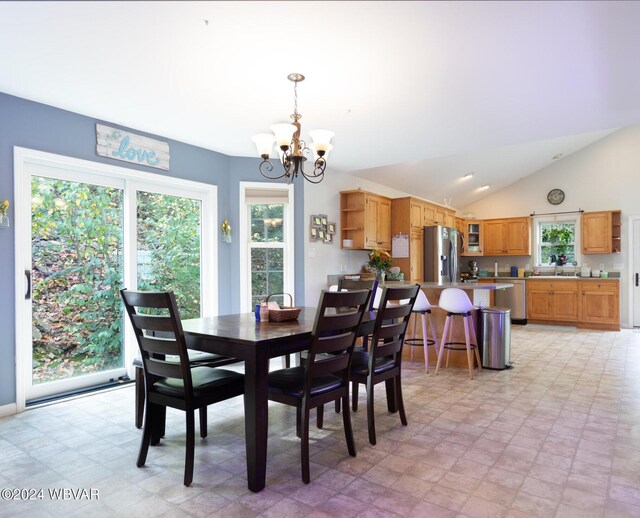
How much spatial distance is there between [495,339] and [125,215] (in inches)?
162

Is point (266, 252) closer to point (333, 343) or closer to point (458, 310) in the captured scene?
point (458, 310)

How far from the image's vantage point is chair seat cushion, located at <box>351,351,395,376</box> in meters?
2.71

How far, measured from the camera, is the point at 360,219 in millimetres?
6055

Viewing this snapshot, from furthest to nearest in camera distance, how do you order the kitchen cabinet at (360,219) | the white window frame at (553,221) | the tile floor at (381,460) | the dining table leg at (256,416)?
the white window frame at (553,221)
the kitchen cabinet at (360,219)
the dining table leg at (256,416)
the tile floor at (381,460)

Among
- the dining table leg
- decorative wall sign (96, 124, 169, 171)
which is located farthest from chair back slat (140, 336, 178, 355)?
decorative wall sign (96, 124, 169, 171)

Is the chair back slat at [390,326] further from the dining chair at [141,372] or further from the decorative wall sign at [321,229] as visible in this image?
the decorative wall sign at [321,229]

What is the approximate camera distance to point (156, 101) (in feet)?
11.1

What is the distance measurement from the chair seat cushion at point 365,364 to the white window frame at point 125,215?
2429 mm

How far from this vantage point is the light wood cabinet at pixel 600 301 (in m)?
7.32

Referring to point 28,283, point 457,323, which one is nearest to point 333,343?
point 28,283

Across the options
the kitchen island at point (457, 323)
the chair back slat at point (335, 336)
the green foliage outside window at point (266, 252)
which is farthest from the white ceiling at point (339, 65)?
the kitchen island at point (457, 323)

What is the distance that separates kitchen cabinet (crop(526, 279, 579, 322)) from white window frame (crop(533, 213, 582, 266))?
2.64 feet

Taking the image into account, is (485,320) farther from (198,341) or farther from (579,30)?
(198,341)

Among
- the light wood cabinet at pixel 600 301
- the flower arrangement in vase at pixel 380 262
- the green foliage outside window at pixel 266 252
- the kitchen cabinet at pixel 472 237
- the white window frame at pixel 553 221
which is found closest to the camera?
the green foliage outside window at pixel 266 252
